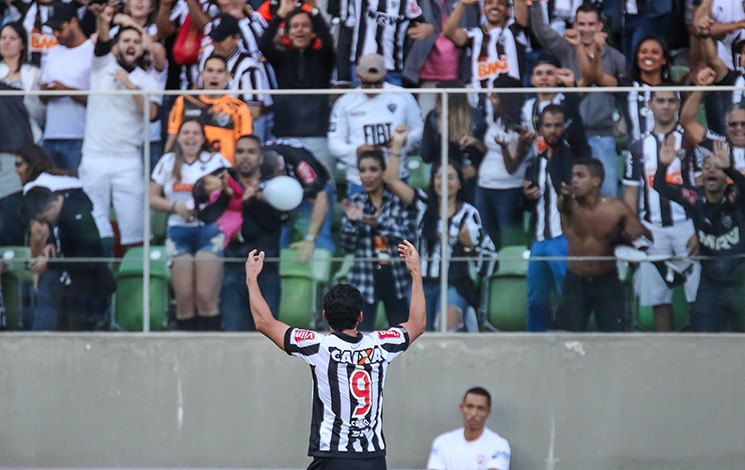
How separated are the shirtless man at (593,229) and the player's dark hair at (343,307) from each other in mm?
2939

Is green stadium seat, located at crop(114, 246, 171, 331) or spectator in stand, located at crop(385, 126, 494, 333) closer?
spectator in stand, located at crop(385, 126, 494, 333)

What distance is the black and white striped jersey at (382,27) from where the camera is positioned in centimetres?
963

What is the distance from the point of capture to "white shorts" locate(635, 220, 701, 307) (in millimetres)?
8133

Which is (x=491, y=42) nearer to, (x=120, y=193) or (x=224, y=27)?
(x=224, y=27)

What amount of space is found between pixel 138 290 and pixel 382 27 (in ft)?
10.3

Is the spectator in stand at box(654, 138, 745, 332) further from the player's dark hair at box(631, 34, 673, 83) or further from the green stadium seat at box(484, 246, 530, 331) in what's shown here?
the player's dark hair at box(631, 34, 673, 83)

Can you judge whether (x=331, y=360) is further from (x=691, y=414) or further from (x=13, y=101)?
(x=13, y=101)

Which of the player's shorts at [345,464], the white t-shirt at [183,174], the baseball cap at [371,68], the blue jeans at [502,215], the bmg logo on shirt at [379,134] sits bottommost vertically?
the player's shorts at [345,464]

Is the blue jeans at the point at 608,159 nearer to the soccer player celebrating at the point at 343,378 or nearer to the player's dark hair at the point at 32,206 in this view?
the soccer player celebrating at the point at 343,378

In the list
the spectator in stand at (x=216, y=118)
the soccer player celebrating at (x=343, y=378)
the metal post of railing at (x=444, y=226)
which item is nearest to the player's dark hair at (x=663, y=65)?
the metal post of railing at (x=444, y=226)

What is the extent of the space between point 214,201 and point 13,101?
1807 millimetres

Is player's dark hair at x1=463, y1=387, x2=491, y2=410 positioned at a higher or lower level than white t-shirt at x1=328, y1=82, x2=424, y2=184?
lower

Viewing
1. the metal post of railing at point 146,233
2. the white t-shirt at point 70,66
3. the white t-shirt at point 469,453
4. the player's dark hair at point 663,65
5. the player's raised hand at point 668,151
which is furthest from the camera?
the white t-shirt at point 70,66

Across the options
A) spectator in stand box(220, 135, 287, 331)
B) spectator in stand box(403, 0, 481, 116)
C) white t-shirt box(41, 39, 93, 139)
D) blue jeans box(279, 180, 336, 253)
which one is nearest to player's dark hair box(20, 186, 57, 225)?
white t-shirt box(41, 39, 93, 139)
